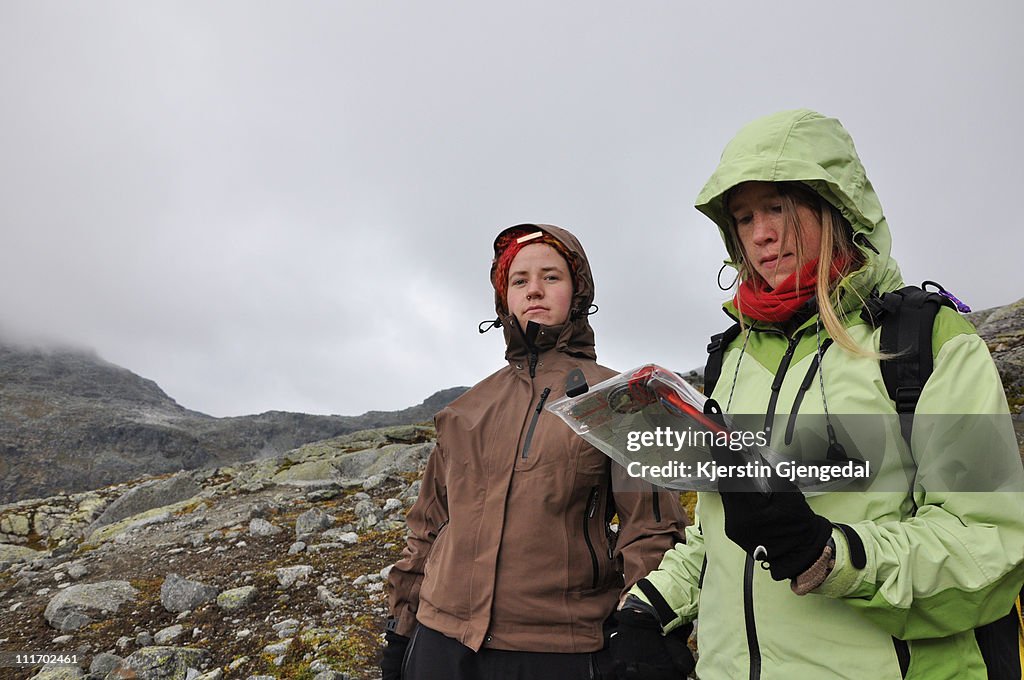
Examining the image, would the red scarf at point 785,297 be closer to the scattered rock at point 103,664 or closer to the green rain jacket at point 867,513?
the green rain jacket at point 867,513

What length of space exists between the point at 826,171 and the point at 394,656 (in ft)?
10.6

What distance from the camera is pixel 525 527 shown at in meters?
2.80

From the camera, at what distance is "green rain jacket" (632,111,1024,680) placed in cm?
148

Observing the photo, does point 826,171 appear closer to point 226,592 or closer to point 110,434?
point 226,592

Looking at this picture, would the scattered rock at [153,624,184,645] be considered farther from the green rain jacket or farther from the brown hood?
the green rain jacket

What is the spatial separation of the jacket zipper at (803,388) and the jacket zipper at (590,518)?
1255 mm

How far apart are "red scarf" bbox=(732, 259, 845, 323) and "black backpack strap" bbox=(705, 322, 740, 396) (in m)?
0.20

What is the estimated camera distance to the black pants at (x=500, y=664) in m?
2.61

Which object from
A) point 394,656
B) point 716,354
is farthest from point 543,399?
point 394,656

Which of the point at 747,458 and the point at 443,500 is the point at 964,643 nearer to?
the point at 747,458

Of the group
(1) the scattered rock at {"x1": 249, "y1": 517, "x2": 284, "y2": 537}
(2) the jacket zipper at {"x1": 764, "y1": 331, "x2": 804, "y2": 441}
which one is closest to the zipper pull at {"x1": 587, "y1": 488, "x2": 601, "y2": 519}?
(2) the jacket zipper at {"x1": 764, "y1": 331, "x2": 804, "y2": 441}

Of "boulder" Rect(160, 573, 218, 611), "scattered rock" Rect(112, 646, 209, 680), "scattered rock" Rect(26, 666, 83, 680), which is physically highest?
"boulder" Rect(160, 573, 218, 611)

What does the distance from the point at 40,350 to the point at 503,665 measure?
237192mm

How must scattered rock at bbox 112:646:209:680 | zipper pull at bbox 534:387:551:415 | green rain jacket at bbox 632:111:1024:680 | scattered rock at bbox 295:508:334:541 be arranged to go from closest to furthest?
green rain jacket at bbox 632:111:1024:680
zipper pull at bbox 534:387:551:415
scattered rock at bbox 112:646:209:680
scattered rock at bbox 295:508:334:541
